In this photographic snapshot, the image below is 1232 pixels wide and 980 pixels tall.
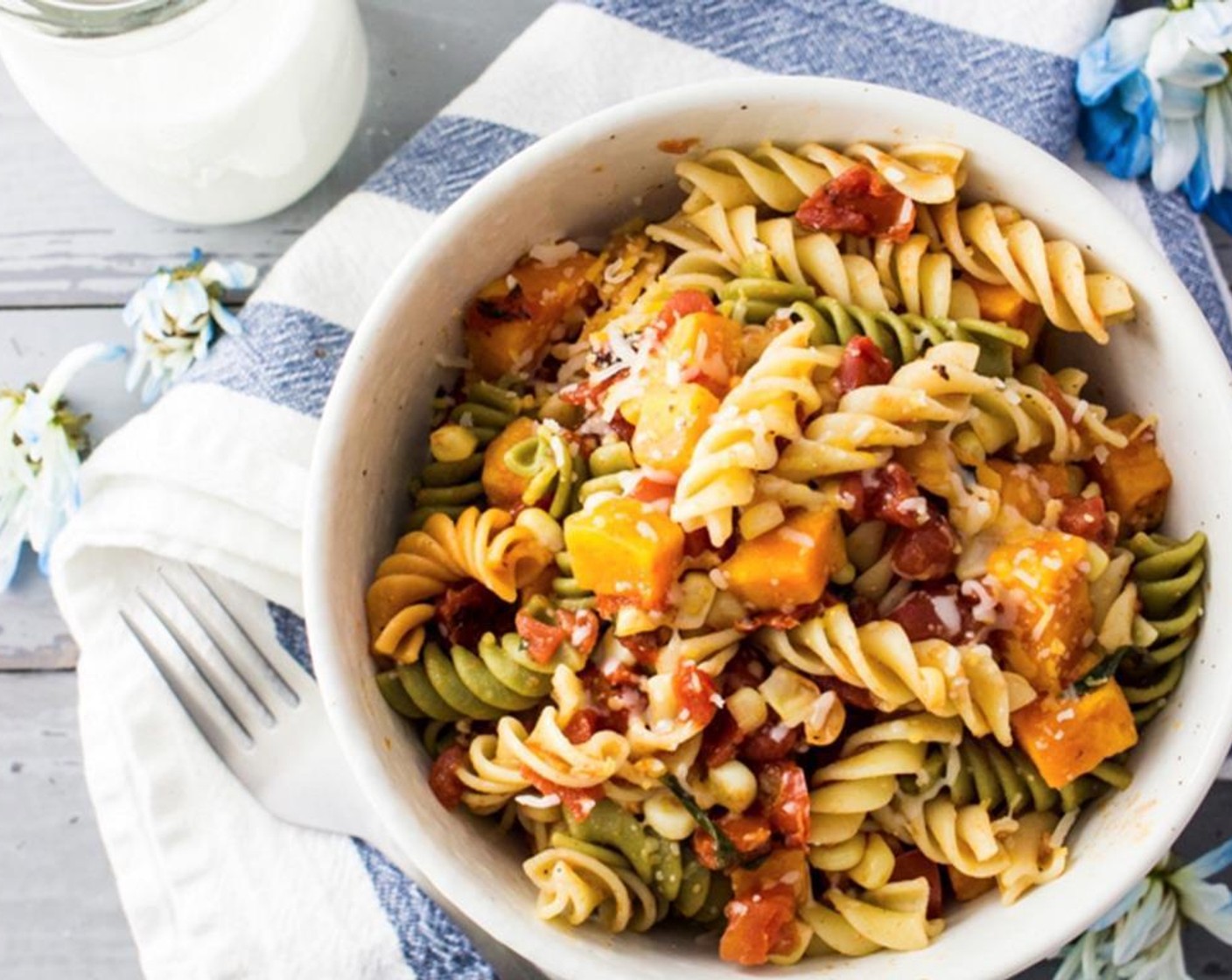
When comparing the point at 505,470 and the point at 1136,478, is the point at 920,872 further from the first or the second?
the point at 505,470

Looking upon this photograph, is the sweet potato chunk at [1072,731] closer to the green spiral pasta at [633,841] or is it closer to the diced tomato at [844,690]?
the diced tomato at [844,690]

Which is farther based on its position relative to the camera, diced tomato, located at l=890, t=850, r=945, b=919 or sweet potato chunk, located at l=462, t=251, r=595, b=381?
sweet potato chunk, located at l=462, t=251, r=595, b=381

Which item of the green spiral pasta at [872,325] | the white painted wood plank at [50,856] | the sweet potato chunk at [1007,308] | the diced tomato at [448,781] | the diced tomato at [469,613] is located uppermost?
the green spiral pasta at [872,325]

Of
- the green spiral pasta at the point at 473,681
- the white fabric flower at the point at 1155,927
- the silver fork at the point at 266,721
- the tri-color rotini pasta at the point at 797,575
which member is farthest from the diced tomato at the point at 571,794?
the white fabric flower at the point at 1155,927

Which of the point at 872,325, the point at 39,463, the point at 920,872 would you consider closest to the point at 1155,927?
the point at 920,872

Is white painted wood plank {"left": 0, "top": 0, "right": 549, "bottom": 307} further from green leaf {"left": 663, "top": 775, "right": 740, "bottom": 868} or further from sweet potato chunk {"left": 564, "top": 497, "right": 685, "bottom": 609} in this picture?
green leaf {"left": 663, "top": 775, "right": 740, "bottom": 868}

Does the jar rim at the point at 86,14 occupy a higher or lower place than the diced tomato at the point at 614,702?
higher

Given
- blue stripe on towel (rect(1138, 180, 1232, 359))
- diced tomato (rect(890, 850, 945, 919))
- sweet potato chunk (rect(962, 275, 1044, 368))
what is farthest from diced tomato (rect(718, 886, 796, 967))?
blue stripe on towel (rect(1138, 180, 1232, 359))
